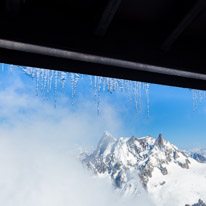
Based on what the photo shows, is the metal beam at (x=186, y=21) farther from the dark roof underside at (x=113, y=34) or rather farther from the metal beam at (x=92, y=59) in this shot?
the metal beam at (x=92, y=59)

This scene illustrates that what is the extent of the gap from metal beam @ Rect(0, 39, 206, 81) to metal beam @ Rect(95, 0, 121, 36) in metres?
0.21

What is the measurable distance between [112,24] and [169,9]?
472mm

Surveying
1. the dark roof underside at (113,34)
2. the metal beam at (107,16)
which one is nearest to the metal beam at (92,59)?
the dark roof underside at (113,34)

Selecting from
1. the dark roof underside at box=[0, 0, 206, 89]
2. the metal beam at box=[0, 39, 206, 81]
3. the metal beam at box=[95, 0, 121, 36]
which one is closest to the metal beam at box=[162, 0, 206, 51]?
the dark roof underside at box=[0, 0, 206, 89]

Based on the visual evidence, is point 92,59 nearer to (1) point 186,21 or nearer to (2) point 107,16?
(2) point 107,16

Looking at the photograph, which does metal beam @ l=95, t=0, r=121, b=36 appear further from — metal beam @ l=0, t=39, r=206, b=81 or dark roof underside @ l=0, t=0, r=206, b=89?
metal beam @ l=0, t=39, r=206, b=81

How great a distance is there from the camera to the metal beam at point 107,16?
1.53 m

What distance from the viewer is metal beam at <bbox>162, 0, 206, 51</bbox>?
163cm

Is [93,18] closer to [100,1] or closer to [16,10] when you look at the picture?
[100,1]

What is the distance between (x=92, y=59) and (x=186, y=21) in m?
0.78

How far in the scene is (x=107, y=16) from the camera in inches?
64.1

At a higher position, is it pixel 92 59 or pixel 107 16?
pixel 107 16

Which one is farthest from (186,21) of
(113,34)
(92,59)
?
(92,59)

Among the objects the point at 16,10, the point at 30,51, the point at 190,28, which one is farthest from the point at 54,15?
the point at 190,28
